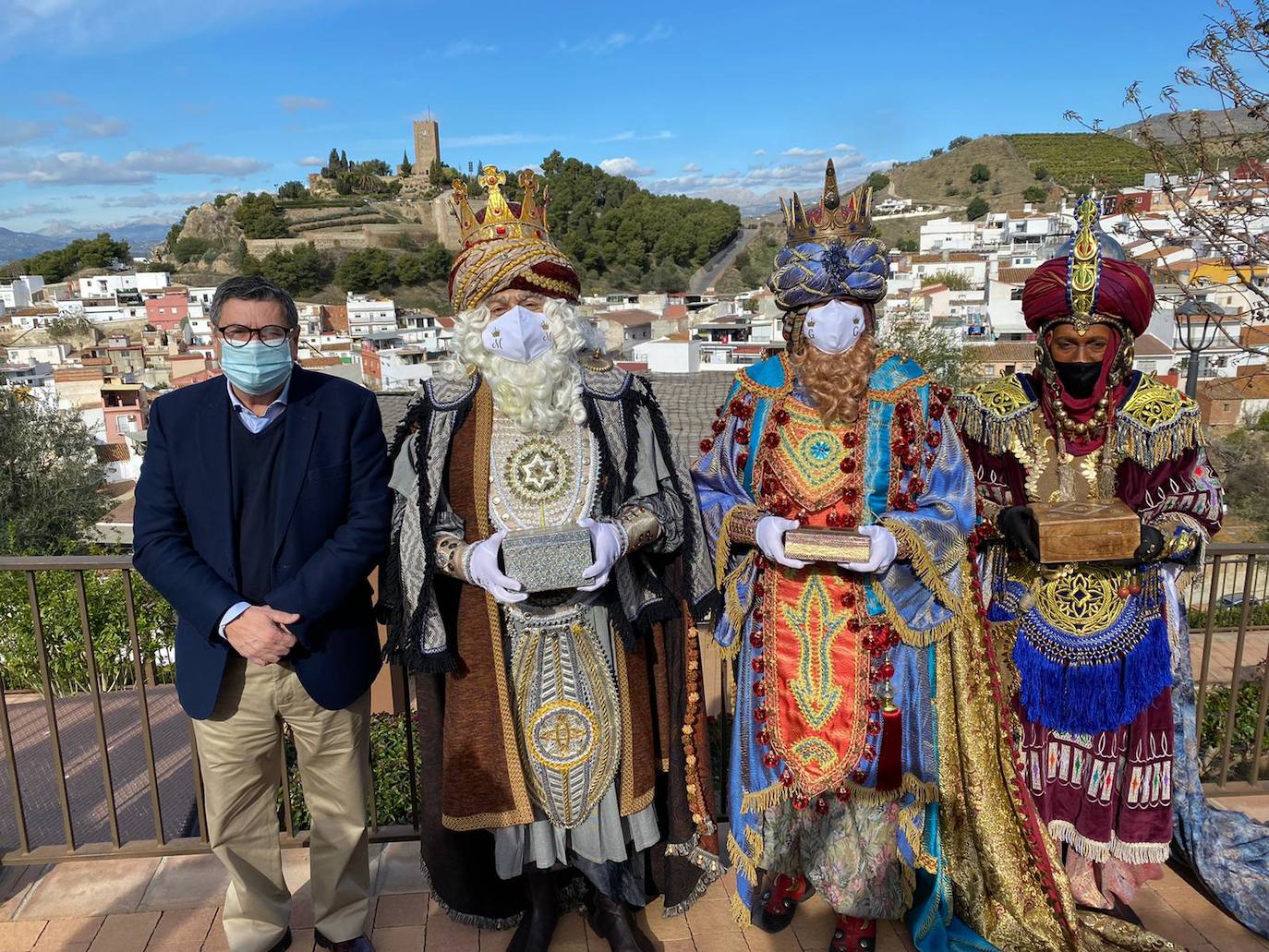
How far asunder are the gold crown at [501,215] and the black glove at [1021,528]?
4.97ft

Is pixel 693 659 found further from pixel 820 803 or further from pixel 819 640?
pixel 820 803

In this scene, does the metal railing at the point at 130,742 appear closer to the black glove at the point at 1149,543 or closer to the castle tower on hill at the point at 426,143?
the black glove at the point at 1149,543

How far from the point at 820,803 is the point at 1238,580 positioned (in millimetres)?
19611

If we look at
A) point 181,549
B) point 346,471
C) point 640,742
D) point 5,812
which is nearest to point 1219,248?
point 640,742

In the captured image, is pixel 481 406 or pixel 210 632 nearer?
pixel 210 632

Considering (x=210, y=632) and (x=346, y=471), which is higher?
(x=346, y=471)

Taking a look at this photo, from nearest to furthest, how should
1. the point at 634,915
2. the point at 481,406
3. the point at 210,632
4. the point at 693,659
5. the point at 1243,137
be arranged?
the point at 210,632 < the point at 481,406 < the point at 693,659 < the point at 634,915 < the point at 1243,137

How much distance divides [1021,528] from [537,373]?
1.38 m

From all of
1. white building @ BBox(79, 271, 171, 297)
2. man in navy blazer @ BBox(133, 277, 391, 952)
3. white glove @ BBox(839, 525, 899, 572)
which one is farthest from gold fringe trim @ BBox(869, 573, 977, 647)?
white building @ BBox(79, 271, 171, 297)

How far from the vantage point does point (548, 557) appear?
2154 mm

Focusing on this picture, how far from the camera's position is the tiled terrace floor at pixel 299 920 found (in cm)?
270

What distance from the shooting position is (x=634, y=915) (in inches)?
110

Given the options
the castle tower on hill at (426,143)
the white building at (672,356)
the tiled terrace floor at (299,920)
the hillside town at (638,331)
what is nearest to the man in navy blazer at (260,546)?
the tiled terrace floor at (299,920)

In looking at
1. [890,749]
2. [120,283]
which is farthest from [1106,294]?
[120,283]
